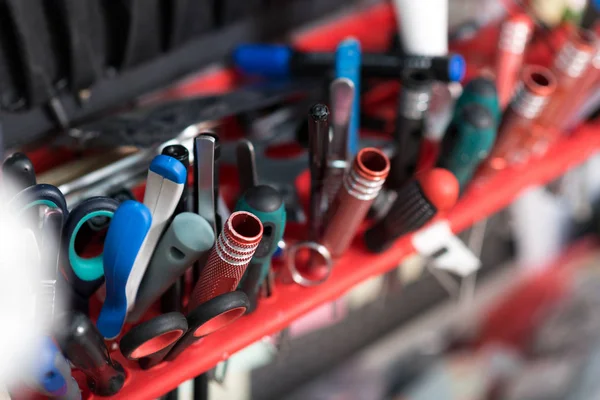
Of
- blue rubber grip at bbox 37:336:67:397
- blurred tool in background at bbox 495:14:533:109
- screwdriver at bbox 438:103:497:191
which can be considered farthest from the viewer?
blurred tool in background at bbox 495:14:533:109

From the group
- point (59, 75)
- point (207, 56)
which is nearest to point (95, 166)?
point (59, 75)

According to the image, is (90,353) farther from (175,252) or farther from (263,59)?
(263,59)

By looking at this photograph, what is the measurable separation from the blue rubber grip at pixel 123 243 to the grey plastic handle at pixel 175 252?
0.06 ft

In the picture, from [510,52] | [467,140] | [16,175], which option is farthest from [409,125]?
[16,175]

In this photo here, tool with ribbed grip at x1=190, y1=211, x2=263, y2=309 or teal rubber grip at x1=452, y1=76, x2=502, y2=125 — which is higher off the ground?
teal rubber grip at x1=452, y1=76, x2=502, y2=125

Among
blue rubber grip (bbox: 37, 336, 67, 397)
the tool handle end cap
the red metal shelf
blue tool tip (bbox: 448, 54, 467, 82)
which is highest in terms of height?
blue tool tip (bbox: 448, 54, 467, 82)

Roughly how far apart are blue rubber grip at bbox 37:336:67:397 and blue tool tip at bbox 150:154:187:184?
10 centimetres

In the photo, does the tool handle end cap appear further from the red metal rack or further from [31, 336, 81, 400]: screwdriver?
[31, 336, 81, 400]: screwdriver

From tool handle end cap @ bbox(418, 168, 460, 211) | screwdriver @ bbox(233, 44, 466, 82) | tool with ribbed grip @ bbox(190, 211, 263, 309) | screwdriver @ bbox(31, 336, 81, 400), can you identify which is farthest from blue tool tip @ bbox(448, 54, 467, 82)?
screwdriver @ bbox(31, 336, 81, 400)

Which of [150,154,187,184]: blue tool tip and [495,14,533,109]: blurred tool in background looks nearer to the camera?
[150,154,187,184]: blue tool tip

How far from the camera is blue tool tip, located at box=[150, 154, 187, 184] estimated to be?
32 cm

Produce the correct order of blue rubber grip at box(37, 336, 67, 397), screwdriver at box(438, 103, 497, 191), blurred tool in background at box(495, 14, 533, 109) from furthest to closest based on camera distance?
1. blurred tool in background at box(495, 14, 533, 109)
2. screwdriver at box(438, 103, 497, 191)
3. blue rubber grip at box(37, 336, 67, 397)

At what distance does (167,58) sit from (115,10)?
76 mm

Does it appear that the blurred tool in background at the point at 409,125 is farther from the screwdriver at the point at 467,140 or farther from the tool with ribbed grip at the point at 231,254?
the tool with ribbed grip at the point at 231,254
